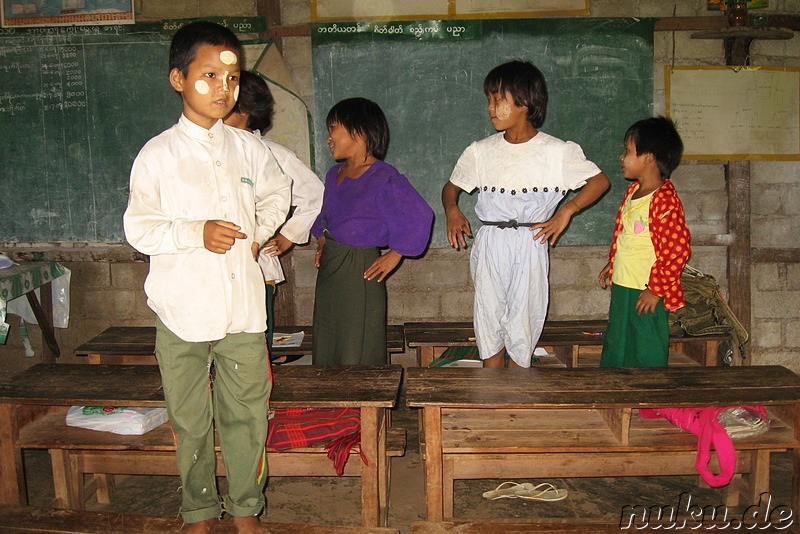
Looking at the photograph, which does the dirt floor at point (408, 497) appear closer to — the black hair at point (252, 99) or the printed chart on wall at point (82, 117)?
the black hair at point (252, 99)

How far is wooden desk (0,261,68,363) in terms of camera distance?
3.76 meters

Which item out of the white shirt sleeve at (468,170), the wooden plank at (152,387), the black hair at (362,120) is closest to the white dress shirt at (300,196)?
the black hair at (362,120)

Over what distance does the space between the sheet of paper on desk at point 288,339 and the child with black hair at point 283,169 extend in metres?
0.69

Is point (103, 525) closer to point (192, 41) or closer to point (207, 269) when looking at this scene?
point (207, 269)

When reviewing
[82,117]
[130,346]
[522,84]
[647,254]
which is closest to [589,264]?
[647,254]

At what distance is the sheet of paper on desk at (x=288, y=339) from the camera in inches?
141

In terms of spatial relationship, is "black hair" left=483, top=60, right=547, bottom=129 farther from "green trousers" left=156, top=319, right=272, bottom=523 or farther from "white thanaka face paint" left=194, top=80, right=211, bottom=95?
"green trousers" left=156, top=319, right=272, bottom=523

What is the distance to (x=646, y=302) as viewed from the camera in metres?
2.73

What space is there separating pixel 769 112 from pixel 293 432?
3.81 m

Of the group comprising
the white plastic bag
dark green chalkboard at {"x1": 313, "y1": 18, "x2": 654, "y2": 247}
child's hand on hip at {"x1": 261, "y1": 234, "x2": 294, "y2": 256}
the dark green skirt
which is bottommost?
the white plastic bag

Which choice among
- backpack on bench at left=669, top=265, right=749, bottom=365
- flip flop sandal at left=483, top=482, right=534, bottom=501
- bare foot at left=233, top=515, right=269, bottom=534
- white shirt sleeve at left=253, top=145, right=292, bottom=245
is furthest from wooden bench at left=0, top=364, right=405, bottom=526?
backpack on bench at left=669, top=265, right=749, bottom=365

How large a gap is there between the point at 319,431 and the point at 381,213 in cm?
97

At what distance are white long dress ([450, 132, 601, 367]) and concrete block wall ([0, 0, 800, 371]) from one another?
5.25ft

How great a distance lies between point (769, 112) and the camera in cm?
421
